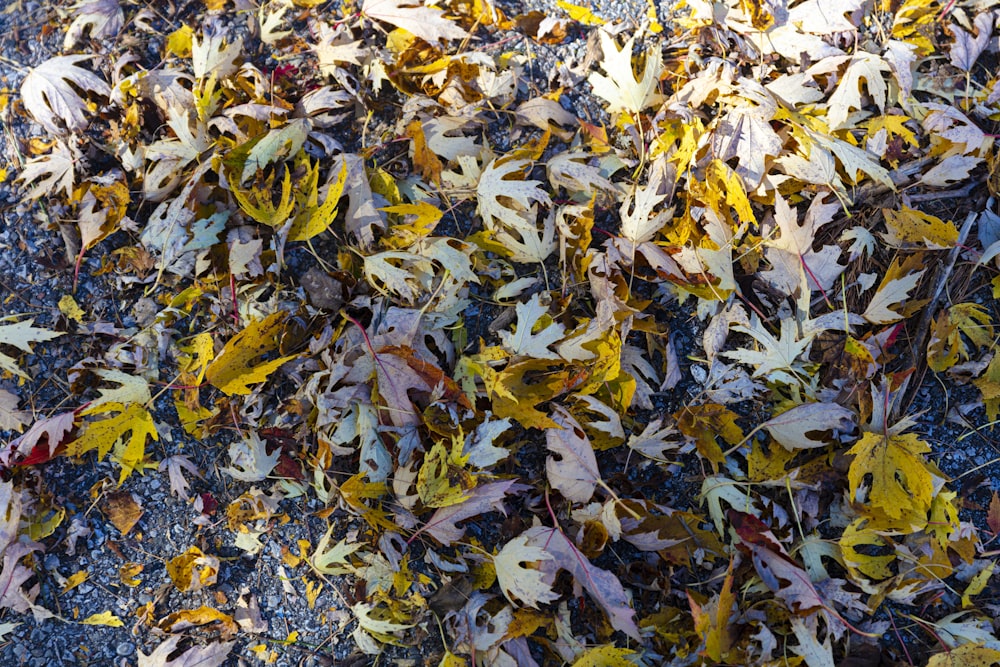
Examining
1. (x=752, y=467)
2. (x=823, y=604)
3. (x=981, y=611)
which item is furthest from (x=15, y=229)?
(x=981, y=611)

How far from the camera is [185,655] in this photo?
177 centimetres

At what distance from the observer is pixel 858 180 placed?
6.54ft

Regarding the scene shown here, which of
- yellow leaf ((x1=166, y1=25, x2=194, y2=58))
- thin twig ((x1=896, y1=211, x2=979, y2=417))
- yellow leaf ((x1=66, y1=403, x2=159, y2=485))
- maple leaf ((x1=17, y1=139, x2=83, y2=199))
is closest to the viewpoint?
yellow leaf ((x1=66, y1=403, x2=159, y2=485))

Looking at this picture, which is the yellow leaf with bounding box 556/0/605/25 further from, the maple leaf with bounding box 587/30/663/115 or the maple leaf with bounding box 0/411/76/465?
the maple leaf with bounding box 0/411/76/465

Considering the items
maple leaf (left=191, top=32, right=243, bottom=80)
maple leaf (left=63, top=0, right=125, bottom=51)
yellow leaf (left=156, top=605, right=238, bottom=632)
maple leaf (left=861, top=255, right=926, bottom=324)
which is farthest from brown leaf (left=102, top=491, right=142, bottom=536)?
maple leaf (left=861, top=255, right=926, bottom=324)

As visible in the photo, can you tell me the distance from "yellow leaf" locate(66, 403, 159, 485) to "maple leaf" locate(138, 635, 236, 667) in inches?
18.8

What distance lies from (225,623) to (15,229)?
138cm

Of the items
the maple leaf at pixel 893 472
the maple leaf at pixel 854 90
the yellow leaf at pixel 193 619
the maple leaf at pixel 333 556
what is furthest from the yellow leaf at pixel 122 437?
the maple leaf at pixel 854 90

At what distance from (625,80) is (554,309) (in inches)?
30.6

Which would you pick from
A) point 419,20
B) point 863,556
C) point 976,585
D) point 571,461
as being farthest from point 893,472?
point 419,20

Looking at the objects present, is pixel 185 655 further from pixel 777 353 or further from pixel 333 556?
pixel 777 353

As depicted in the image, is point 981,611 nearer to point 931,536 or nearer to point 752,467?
point 931,536

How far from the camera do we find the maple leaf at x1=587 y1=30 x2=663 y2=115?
2033 millimetres

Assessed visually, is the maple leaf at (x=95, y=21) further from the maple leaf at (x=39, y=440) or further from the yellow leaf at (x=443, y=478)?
the yellow leaf at (x=443, y=478)
